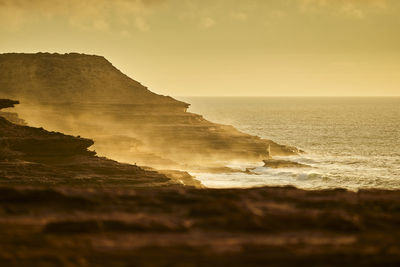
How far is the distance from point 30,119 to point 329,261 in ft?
250

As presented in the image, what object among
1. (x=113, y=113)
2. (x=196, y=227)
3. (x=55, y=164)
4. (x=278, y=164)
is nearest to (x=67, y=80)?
(x=113, y=113)

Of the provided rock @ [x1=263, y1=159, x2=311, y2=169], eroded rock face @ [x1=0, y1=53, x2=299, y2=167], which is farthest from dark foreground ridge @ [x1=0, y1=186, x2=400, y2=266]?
rock @ [x1=263, y1=159, x2=311, y2=169]

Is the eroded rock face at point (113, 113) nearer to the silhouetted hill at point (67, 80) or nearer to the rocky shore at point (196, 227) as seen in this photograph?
the silhouetted hill at point (67, 80)

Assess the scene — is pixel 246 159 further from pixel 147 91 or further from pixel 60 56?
pixel 60 56

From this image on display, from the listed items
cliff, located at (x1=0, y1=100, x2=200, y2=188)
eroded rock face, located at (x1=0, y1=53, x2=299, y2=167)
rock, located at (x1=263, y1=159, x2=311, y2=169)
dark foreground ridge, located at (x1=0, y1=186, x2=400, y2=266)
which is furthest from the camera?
eroded rock face, located at (x1=0, y1=53, x2=299, y2=167)

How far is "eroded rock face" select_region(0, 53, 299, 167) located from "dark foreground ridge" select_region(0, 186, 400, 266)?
159 ft

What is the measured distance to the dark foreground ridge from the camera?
4438mm

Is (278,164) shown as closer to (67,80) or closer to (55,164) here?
(55,164)

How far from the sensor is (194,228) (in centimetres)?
482

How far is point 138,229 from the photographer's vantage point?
4750 millimetres

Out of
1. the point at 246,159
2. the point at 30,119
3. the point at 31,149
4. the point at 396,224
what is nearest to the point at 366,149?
the point at 246,159

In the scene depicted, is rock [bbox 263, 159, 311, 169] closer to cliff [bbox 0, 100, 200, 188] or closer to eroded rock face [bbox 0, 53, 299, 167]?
eroded rock face [bbox 0, 53, 299, 167]

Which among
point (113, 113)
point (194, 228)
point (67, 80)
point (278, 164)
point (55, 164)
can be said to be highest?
point (67, 80)

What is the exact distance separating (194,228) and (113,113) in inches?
2997
